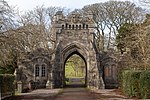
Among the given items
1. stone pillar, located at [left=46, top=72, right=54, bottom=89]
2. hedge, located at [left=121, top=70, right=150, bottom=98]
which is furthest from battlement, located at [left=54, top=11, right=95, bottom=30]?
hedge, located at [left=121, top=70, right=150, bottom=98]

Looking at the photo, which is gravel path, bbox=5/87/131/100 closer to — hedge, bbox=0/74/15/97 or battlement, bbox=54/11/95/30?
hedge, bbox=0/74/15/97

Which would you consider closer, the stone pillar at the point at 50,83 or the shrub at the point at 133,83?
the shrub at the point at 133,83

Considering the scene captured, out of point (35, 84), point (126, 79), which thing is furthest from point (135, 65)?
point (35, 84)

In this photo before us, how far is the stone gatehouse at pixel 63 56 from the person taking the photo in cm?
4600

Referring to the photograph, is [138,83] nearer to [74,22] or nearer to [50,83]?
[50,83]

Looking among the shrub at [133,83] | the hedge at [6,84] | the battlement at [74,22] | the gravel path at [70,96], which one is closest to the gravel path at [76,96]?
the gravel path at [70,96]

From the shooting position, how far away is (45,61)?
46.8m

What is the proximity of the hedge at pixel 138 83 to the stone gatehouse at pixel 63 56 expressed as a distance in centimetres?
1535

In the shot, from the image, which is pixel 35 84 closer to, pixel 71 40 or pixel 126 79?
pixel 71 40

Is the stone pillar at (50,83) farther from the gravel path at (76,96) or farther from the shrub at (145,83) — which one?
the shrub at (145,83)

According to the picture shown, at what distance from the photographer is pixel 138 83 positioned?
1088 inches

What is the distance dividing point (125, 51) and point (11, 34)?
84.0 ft

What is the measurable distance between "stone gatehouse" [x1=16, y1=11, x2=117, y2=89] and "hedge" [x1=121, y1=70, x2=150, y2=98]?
Answer: 1535cm

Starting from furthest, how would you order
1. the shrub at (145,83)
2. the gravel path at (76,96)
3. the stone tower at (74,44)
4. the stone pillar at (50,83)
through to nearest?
the stone tower at (74,44) < the stone pillar at (50,83) < the gravel path at (76,96) < the shrub at (145,83)
